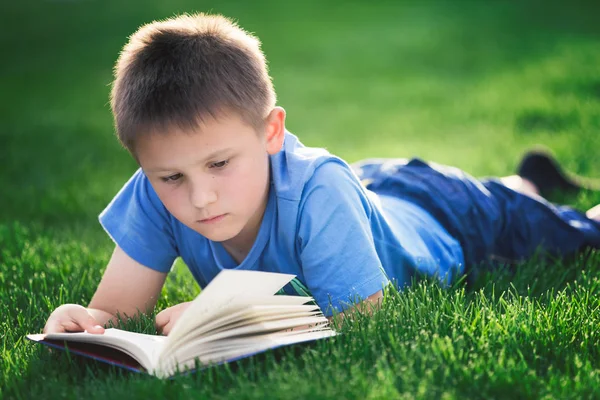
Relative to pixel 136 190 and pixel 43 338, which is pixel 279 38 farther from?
pixel 43 338

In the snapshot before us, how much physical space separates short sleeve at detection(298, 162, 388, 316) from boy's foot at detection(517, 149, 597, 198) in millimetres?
2211

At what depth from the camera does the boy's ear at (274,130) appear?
2.61 m

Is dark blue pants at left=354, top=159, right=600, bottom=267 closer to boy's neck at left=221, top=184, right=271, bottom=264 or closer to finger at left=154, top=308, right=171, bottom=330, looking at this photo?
boy's neck at left=221, top=184, right=271, bottom=264

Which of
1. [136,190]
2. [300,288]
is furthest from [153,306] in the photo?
[300,288]

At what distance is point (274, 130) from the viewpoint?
2.62 meters

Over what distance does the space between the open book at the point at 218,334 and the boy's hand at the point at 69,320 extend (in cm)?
23

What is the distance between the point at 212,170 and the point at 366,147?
14.6 ft

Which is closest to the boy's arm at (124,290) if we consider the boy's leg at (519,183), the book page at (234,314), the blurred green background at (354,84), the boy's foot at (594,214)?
the book page at (234,314)

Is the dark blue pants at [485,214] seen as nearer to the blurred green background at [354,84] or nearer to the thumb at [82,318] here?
the thumb at [82,318]

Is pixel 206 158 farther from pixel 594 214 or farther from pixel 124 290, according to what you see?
pixel 594 214

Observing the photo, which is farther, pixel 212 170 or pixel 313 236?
pixel 313 236

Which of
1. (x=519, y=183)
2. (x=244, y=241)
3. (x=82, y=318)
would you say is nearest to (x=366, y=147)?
(x=519, y=183)

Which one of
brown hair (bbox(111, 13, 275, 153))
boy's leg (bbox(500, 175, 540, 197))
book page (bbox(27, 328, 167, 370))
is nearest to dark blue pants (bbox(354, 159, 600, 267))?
boy's leg (bbox(500, 175, 540, 197))

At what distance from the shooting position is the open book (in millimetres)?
2025
